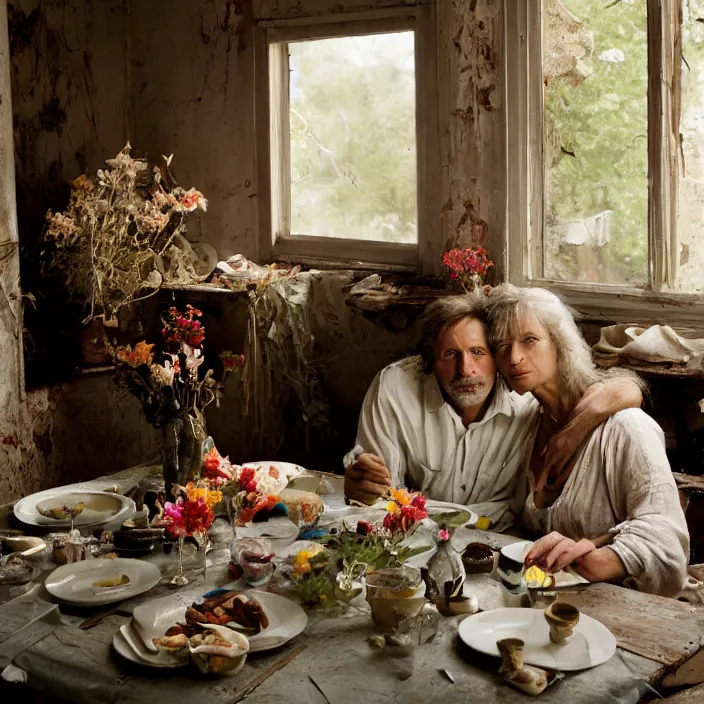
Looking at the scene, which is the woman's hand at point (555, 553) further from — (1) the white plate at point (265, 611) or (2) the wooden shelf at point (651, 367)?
(2) the wooden shelf at point (651, 367)

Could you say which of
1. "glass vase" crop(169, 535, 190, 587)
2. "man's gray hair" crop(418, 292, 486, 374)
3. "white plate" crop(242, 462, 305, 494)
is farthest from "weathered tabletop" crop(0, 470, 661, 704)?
"man's gray hair" crop(418, 292, 486, 374)

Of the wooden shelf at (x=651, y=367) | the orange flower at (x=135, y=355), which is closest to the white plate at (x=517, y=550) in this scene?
the orange flower at (x=135, y=355)

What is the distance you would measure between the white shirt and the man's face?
0.29ft

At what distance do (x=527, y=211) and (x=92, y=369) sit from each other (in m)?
2.35

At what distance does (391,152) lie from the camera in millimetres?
4781

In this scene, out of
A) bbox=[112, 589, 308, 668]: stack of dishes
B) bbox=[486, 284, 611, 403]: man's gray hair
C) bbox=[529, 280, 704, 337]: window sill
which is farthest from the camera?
bbox=[529, 280, 704, 337]: window sill

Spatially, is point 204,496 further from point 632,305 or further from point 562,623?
point 632,305

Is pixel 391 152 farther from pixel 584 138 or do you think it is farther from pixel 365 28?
A: pixel 584 138

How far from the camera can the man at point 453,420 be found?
3.41 meters

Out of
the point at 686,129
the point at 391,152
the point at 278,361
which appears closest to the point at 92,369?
the point at 278,361

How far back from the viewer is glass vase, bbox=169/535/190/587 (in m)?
2.55

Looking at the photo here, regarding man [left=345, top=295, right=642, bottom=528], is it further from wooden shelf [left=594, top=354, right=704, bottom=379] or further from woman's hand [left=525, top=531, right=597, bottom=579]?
woman's hand [left=525, top=531, right=597, bottom=579]

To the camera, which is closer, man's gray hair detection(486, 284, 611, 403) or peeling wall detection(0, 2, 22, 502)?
man's gray hair detection(486, 284, 611, 403)

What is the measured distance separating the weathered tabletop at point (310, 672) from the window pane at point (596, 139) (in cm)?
224
